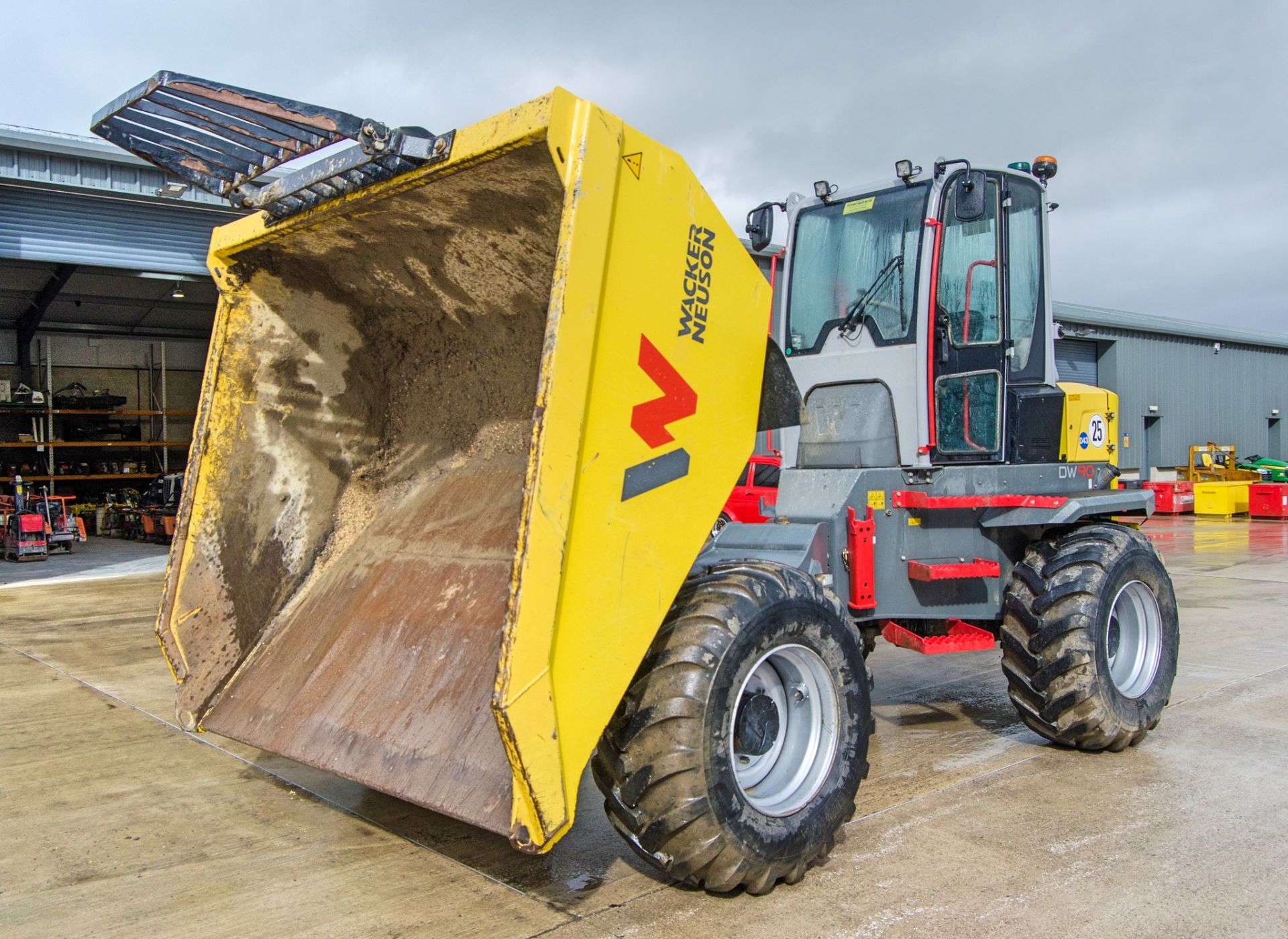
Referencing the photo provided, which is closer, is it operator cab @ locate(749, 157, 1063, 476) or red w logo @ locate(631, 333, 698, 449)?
red w logo @ locate(631, 333, 698, 449)

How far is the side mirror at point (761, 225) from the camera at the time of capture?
534cm

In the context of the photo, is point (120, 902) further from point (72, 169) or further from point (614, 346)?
point (72, 169)

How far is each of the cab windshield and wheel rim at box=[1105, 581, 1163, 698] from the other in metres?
1.70

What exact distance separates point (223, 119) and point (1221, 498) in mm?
23480

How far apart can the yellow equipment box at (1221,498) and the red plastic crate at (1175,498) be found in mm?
296

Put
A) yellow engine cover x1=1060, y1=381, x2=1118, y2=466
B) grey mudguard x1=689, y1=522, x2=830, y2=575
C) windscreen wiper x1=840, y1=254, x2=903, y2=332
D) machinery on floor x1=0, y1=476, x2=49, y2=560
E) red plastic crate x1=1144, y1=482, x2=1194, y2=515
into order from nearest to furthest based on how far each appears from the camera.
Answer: grey mudguard x1=689, y1=522, x2=830, y2=575 → windscreen wiper x1=840, y1=254, x2=903, y2=332 → yellow engine cover x1=1060, y1=381, x2=1118, y2=466 → machinery on floor x1=0, y1=476, x2=49, y2=560 → red plastic crate x1=1144, y1=482, x2=1194, y2=515

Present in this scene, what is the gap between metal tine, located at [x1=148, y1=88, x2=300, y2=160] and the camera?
3189 mm

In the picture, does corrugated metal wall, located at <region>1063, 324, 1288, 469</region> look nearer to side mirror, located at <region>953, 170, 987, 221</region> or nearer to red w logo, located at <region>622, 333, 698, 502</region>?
side mirror, located at <region>953, 170, 987, 221</region>

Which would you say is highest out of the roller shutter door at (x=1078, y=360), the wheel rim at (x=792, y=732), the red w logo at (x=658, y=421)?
the roller shutter door at (x=1078, y=360)

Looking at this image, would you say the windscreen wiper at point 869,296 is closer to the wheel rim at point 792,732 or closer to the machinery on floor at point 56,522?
the wheel rim at point 792,732

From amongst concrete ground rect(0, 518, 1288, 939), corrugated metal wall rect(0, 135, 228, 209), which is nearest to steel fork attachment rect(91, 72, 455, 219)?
concrete ground rect(0, 518, 1288, 939)

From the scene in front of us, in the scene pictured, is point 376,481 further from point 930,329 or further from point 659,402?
point 930,329

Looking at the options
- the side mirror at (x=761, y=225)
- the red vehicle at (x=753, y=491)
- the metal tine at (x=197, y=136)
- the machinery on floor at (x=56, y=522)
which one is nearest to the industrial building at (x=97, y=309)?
the machinery on floor at (x=56, y=522)

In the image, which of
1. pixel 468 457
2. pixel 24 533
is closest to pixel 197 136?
A: pixel 468 457
